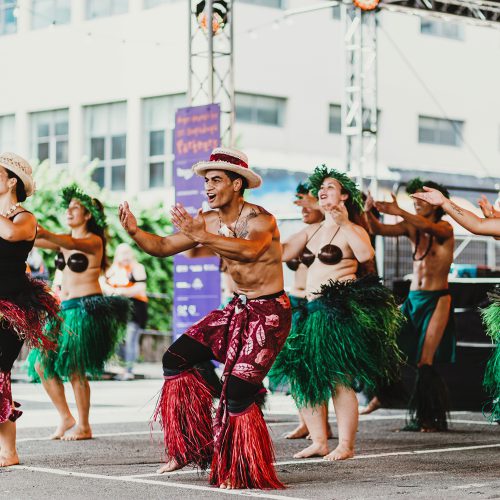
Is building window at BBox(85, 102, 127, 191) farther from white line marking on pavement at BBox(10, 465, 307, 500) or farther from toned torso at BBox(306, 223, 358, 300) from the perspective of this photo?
white line marking on pavement at BBox(10, 465, 307, 500)

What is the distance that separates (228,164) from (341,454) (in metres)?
2.09

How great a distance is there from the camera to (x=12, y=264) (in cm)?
723

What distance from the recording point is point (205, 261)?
13.0 meters

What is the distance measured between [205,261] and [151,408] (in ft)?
5.85

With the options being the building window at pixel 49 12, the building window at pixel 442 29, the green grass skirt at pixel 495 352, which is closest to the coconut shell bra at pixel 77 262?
the green grass skirt at pixel 495 352

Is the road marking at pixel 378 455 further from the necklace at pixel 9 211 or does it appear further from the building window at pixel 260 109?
the building window at pixel 260 109

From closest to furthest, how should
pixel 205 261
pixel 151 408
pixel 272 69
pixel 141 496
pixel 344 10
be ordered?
pixel 141 496
pixel 151 408
pixel 205 261
pixel 344 10
pixel 272 69

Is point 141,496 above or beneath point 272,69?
beneath

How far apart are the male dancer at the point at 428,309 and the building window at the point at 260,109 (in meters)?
13.8

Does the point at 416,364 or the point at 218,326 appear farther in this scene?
the point at 416,364

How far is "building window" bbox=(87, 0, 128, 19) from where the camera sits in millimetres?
25188

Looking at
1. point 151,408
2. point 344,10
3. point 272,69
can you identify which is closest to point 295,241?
point 151,408

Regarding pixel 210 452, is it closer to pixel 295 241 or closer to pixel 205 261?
pixel 295 241

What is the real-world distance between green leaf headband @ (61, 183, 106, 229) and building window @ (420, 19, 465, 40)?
19.0 metres
